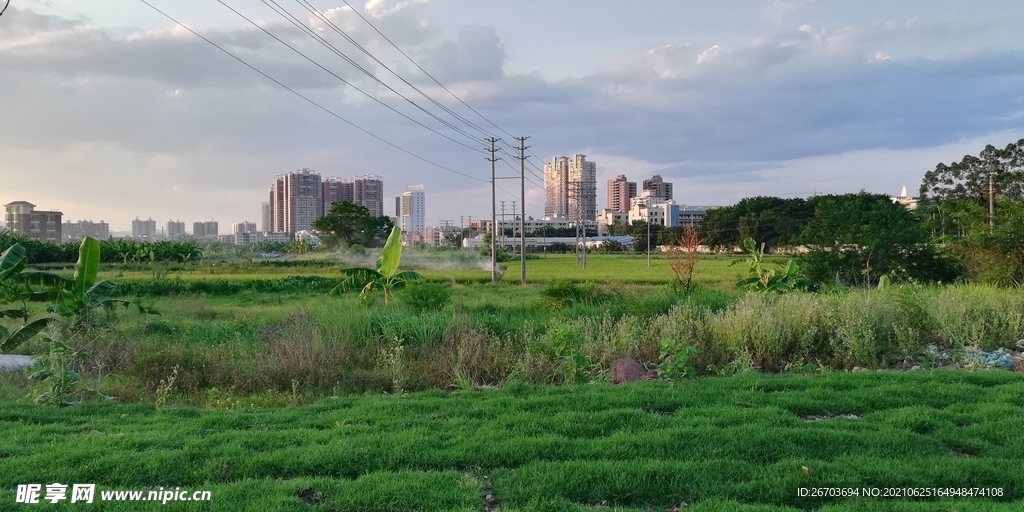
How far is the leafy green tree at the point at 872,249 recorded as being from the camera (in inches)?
701

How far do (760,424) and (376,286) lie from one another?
1396cm

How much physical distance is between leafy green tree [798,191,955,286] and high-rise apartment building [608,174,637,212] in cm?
13924

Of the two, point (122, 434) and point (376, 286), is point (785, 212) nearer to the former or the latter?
point (376, 286)

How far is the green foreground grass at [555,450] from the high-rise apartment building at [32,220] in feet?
226

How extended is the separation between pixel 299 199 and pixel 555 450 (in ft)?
376

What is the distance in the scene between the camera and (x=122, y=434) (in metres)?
4.24

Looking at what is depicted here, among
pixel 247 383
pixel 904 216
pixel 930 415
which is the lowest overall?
pixel 247 383

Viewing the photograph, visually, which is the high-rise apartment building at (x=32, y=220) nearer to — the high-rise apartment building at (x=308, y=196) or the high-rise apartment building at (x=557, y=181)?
the high-rise apartment building at (x=308, y=196)

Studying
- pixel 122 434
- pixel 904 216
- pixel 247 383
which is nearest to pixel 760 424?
pixel 122 434

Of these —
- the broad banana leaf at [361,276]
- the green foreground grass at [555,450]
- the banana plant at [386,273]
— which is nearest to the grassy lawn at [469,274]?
the banana plant at [386,273]

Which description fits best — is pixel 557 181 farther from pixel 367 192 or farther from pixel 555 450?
pixel 555 450

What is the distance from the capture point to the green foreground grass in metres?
3.18

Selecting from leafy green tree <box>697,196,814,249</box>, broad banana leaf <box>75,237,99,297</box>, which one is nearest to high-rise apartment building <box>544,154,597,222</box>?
leafy green tree <box>697,196,814,249</box>

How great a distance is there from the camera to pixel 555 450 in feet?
12.4
